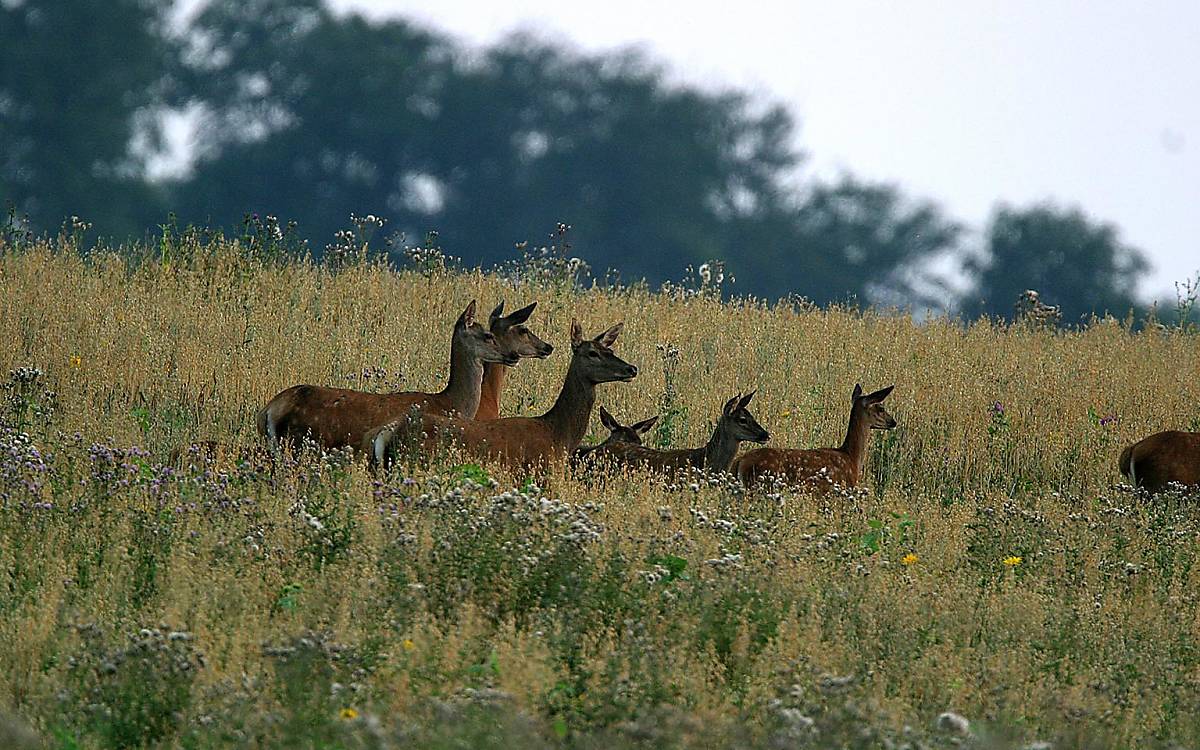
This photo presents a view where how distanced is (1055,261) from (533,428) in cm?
3171

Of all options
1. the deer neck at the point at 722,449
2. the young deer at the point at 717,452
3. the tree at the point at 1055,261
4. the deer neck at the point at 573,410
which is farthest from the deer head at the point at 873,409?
the tree at the point at 1055,261

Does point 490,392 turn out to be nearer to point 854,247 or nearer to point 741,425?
point 741,425

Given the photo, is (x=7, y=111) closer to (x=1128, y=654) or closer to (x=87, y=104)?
(x=87, y=104)

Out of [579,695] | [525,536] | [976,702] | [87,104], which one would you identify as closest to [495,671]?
[579,695]

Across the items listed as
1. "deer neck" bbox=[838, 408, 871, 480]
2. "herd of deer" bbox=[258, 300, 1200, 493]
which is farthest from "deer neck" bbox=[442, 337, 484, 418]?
"deer neck" bbox=[838, 408, 871, 480]

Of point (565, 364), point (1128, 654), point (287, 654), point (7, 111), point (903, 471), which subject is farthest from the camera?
point (7, 111)

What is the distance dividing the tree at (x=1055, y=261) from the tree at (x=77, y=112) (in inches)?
731

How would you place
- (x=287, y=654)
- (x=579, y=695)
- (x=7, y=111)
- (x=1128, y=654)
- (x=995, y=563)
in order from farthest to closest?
(x=7, y=111)
(x=995, y=563)
(x=1128, y=654)
(x=579, y=695)
(x=287, y=654)

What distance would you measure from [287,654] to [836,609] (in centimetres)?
234

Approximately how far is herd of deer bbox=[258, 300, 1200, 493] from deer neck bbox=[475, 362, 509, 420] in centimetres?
25

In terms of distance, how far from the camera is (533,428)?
30.7ft

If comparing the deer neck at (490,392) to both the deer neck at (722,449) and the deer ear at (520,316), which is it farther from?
the deer neck at (722,449)

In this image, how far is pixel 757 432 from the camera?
381 inches

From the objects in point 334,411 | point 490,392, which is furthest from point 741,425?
point 334,411
